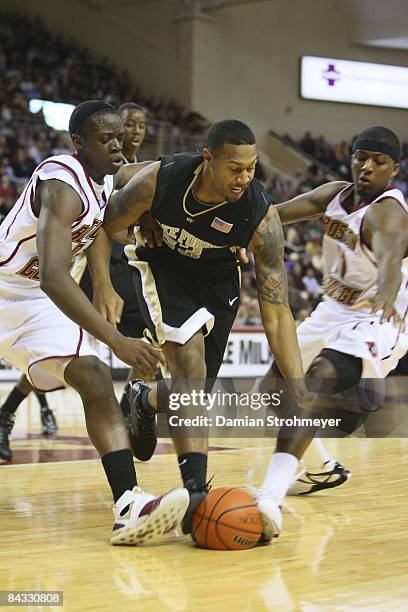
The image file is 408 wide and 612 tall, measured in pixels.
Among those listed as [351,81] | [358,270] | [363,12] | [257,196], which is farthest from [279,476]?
[363,12]

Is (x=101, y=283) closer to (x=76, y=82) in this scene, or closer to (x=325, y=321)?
(x=325, y=321)

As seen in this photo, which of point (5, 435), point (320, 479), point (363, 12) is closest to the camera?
point (320, 479)

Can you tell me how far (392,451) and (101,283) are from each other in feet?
12.5

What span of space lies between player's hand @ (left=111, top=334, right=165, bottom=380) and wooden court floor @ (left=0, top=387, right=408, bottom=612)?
0.73 m

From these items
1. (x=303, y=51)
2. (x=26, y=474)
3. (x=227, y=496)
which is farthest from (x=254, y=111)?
(x=227, y=496)

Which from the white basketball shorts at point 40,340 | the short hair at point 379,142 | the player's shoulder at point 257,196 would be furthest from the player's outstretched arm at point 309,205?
the white basketball shorts at point 40,340

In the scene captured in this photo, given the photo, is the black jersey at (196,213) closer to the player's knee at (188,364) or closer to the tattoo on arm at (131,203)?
the tattoo on arm at (131,203)

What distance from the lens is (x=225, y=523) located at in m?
3.94

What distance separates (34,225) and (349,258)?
179 cm

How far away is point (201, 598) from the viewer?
318 centimetres

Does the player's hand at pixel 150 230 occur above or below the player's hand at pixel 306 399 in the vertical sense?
above

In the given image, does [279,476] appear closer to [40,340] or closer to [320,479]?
[320,479]

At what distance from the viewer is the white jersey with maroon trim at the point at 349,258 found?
535 cm

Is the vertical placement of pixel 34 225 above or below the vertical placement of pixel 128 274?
above
